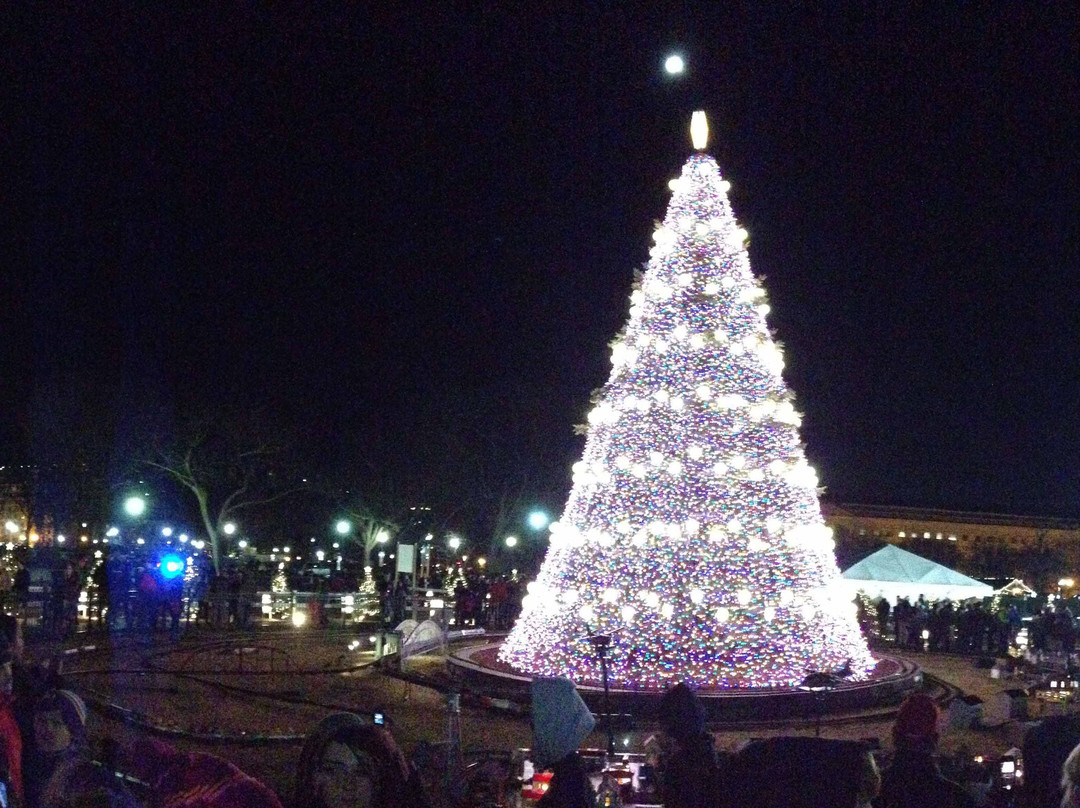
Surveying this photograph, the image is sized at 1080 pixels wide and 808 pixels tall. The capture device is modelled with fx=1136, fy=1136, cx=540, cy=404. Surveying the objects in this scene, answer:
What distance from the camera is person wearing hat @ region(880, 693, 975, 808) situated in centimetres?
434

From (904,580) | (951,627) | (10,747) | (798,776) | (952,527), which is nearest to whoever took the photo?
(798,776)

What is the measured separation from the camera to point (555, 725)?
14.2ft

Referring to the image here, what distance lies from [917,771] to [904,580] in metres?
27.7

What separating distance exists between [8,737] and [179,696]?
10964 mm

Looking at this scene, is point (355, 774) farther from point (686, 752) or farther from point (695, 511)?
point (695, 511)

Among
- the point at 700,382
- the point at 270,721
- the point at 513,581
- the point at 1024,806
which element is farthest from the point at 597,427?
the point at 513,581

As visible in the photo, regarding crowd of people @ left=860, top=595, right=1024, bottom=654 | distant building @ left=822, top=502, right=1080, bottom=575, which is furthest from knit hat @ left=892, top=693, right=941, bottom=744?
distant building @ left=822, top=502, right=1080, bottom=575

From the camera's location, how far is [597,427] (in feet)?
52.6

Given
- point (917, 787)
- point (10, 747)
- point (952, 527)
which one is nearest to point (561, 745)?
point (917, 787)

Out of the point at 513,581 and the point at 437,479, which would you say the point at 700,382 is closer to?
the point at 513,581

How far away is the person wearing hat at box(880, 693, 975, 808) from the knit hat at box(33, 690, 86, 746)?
363 cm

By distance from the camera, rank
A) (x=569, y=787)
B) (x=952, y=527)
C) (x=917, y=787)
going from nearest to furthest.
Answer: (x=569, y=787) < (x=917, y=787) < (x=952, y=527)

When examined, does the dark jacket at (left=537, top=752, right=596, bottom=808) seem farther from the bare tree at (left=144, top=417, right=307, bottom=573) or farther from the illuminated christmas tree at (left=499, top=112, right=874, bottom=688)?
the bare tree at (left=144, top=417, right=307, bottom=573)

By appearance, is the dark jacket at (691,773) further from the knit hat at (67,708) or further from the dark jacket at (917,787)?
the knit hat at (67,708)
